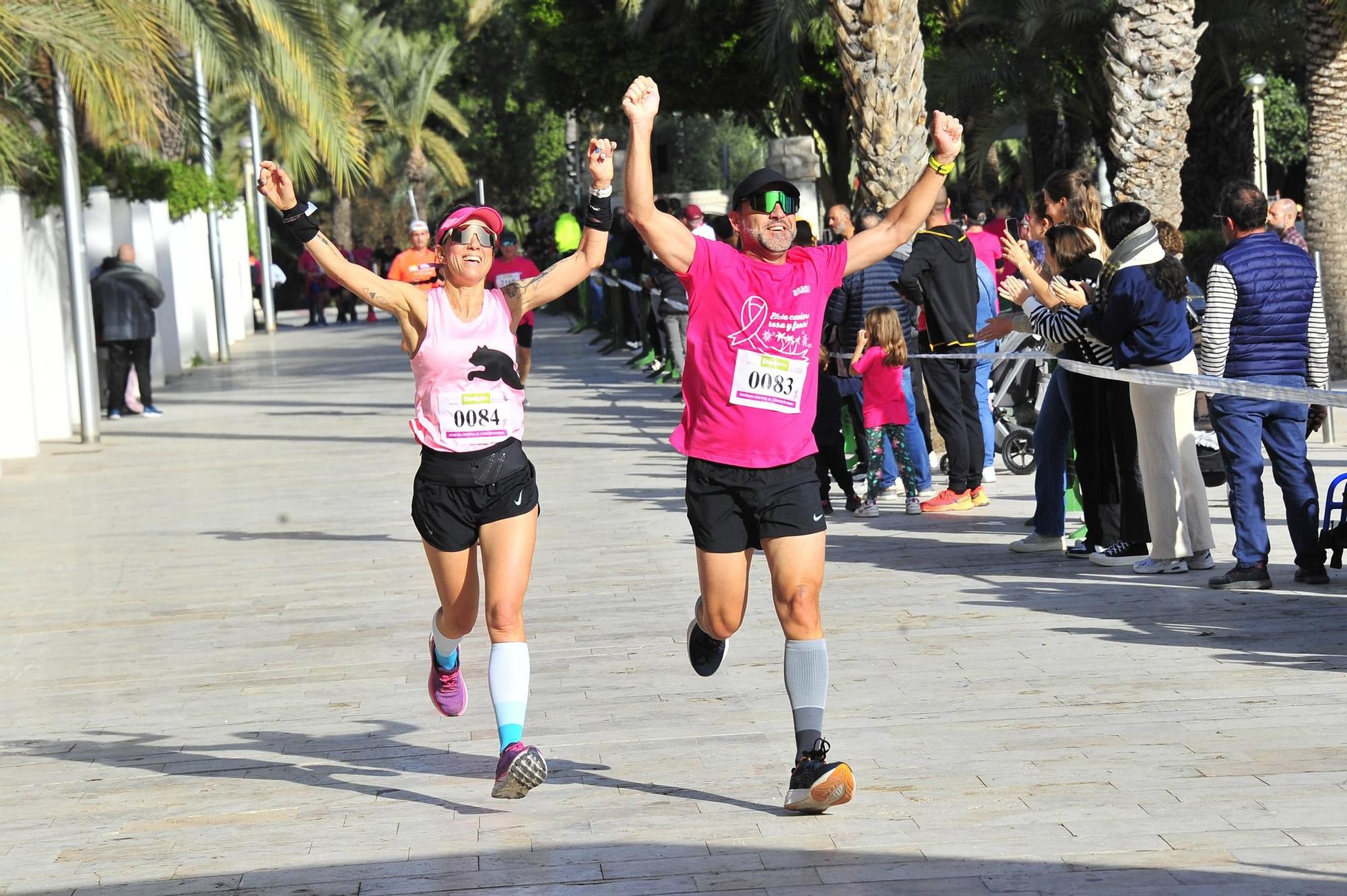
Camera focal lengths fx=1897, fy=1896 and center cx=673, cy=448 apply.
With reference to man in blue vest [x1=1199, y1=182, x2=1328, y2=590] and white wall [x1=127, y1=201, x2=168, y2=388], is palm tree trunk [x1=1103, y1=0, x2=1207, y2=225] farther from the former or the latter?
white wall [x1=127, y1=201, x2=168, y2=388]

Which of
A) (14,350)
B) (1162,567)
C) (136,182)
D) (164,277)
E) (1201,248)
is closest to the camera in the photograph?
(1162,567)

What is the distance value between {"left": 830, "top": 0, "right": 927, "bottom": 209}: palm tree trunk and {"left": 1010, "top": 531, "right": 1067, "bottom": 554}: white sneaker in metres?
5.61

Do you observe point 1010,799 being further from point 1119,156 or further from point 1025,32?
point 1025,32

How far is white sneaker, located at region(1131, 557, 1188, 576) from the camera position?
943cm

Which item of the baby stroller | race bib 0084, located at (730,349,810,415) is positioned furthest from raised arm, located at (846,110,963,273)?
the baby stroller

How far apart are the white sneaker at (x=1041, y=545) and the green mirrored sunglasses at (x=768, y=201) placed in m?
4.86

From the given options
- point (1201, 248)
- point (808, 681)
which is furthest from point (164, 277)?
point (808, 681)

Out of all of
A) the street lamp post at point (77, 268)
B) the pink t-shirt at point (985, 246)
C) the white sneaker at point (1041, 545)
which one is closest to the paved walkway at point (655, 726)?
the white sneaker at point (1041, 545)

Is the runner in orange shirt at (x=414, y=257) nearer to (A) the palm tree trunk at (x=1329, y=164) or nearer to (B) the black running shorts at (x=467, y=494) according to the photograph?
(A) the palm tree trunk at (x=1329, y=164)

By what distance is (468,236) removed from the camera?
6.13 m

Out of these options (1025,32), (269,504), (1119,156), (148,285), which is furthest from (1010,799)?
(1025,32)

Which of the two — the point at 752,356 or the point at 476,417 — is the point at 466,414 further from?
the point at 752,356

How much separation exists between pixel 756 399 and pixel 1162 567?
432 centimetres

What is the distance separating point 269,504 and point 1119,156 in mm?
7400
